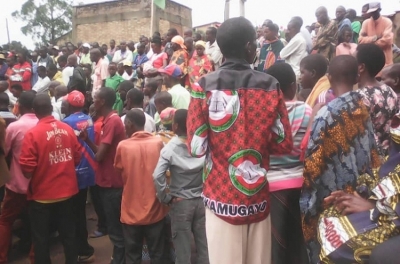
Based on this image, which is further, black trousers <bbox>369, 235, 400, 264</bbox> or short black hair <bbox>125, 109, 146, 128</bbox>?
short black hair <bbox>125, 109, 146, 128</bbox>

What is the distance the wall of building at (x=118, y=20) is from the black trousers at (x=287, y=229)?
854 inches

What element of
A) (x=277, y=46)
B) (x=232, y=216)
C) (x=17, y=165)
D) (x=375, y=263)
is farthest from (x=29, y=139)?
(x=277, y=46)

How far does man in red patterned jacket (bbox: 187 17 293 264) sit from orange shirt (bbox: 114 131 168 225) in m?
1.53

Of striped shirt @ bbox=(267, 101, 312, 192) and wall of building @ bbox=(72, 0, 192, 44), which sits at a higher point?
wall of building @ bbox=(72, 0, 192, 44)

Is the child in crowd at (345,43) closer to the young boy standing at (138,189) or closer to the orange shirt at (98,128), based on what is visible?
the orange shirt at (98,128)

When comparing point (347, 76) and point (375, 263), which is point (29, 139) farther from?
point (375, 263)

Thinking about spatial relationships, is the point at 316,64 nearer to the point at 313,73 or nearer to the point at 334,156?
the point at 313,73

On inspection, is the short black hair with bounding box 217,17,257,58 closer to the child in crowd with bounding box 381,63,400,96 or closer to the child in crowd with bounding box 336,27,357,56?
the child in crowd with bounding box 381,63,400,96

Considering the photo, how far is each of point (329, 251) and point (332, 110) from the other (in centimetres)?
92

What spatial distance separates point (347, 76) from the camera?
317 centimetres

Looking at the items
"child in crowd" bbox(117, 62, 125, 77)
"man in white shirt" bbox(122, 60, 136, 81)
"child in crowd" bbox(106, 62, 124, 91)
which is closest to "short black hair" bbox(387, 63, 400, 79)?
"child in crowd" bbox(106, 62, 124, 91)

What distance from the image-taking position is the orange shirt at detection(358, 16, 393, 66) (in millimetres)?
7735

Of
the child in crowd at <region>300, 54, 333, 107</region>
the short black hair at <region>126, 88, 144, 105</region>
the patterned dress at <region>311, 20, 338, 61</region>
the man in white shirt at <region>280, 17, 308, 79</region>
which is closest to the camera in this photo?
the child in crowd at <region>300, 54, 333, 107</region>

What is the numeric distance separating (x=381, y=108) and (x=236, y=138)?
1372 mm
